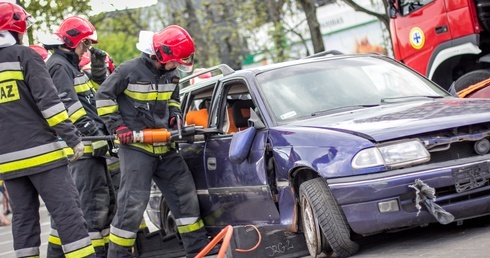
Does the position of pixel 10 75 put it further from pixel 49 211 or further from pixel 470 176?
pixel 470 176

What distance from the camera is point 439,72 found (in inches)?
500

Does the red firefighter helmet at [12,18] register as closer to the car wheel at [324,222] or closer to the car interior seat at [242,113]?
the car interior seat at [242,113]

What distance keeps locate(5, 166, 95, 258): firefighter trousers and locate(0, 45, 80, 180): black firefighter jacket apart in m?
0.09

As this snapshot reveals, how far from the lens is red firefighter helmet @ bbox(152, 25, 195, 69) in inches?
316

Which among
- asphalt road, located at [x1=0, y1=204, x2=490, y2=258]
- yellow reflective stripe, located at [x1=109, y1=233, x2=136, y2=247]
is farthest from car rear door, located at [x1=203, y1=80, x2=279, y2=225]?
asphalt road, located at [x1=0, y1=204, x2=490, y2=258]

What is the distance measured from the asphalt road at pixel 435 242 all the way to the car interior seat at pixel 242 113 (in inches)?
53.6

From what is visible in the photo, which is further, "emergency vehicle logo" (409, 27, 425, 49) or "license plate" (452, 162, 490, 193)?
"emergency vehicle logo" (409, 27, 425, 49)

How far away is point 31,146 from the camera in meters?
6.62

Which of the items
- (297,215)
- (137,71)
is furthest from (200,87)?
(297,215)

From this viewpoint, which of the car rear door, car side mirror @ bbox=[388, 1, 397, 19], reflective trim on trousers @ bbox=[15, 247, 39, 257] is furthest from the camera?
car side mirror @ bbox=[388, 1, 397, 19]

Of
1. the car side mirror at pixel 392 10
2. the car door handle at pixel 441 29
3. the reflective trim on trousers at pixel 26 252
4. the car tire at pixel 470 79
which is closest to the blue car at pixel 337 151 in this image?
the reflective trim on trousers at pixel 26 252

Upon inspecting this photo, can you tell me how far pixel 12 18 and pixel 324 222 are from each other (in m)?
2.50

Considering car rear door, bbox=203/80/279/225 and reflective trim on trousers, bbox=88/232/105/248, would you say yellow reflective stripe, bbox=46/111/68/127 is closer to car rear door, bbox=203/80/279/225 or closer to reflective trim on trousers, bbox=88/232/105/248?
car rear door, bbox=203/80/279/225

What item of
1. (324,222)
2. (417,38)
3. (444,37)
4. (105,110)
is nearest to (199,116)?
(105,110)
